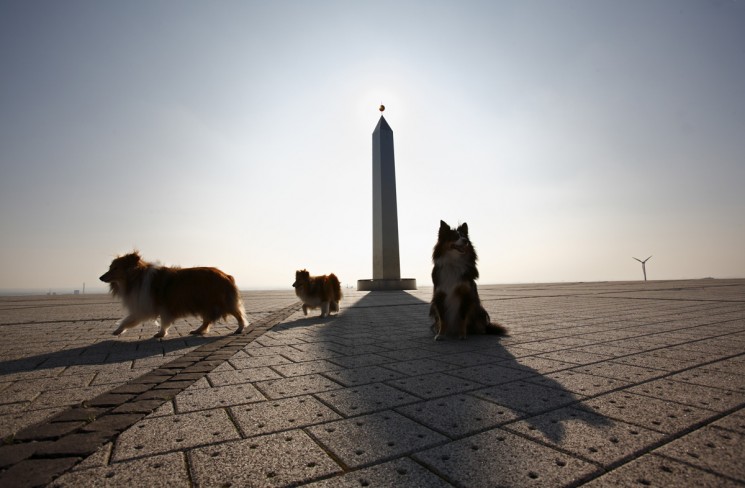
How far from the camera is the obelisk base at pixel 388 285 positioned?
24469mm

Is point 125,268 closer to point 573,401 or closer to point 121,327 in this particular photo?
point 121,327

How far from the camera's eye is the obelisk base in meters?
24.5

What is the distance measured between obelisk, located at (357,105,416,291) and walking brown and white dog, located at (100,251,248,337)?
715 inches

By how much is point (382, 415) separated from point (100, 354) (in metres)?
4.07

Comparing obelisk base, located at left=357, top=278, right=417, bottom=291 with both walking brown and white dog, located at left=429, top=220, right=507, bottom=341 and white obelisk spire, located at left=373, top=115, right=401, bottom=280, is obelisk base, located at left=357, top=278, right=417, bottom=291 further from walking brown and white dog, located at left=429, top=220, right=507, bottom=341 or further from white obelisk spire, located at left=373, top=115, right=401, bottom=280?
walking brown and white dog, located at left=429, top=220, right=507, bottom=341

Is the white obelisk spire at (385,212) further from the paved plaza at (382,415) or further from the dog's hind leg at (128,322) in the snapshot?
the paved plaza at (382,415)

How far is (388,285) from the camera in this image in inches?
963

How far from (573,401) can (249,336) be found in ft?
15.7

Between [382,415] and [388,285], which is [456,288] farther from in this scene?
[388,285]

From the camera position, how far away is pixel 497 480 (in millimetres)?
1592

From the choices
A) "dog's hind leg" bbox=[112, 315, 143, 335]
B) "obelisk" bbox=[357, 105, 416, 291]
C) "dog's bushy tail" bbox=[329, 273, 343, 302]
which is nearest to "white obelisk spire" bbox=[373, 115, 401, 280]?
"obelisk" bbox=[357, 105, 416, 291]

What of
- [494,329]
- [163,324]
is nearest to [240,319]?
[163,324]

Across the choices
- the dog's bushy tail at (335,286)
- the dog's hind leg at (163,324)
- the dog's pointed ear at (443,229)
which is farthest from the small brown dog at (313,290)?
the dog's pointed ear at (443,229)

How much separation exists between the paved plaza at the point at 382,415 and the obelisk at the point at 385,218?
64.2ft
